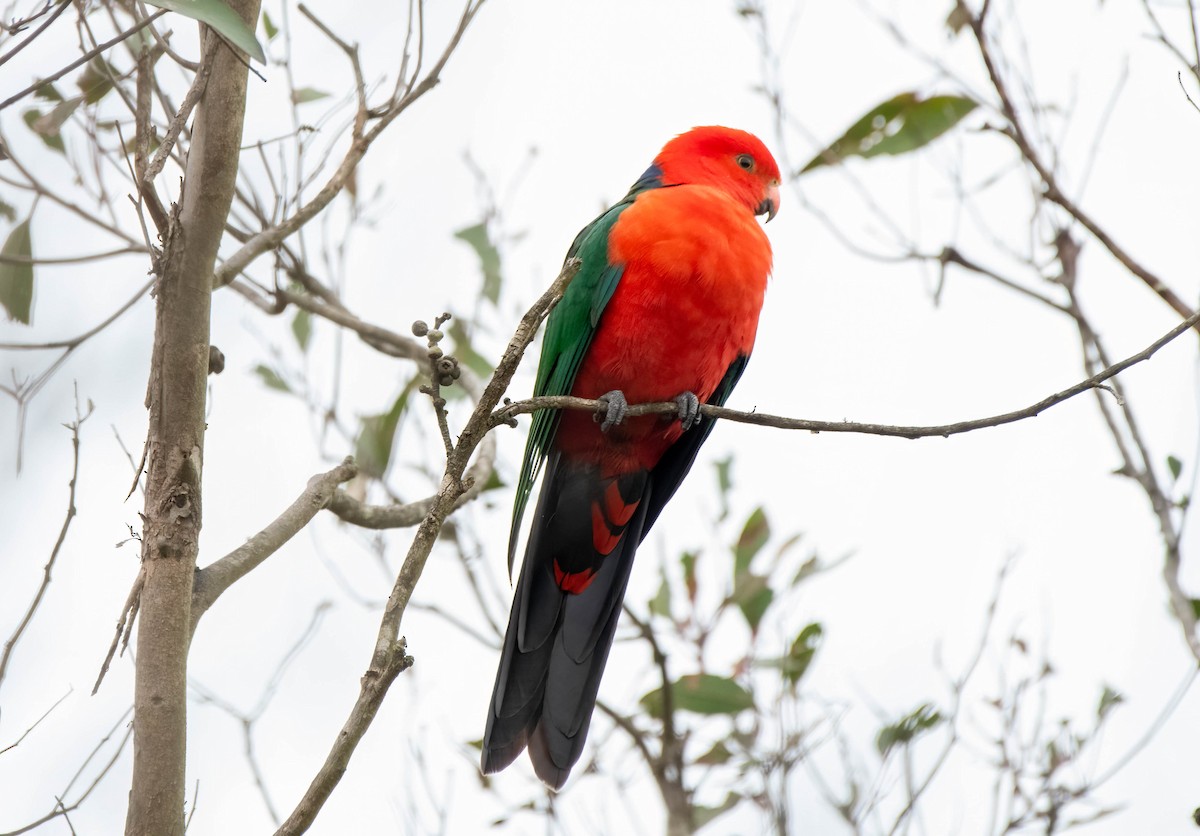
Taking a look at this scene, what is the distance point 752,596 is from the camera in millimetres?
4184

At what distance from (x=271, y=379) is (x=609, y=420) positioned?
67.8 inches

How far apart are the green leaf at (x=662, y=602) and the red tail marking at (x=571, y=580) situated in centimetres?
95

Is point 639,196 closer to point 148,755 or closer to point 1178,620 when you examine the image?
point 1178,620

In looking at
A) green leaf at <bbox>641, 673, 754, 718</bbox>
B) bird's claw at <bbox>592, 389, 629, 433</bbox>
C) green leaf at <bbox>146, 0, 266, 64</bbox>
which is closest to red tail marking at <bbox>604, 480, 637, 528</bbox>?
bird's claw at <bbox>592, 389, 629, 433</bbox>

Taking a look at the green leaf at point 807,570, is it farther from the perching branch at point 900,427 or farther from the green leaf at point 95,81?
the green leaf at point 95,81

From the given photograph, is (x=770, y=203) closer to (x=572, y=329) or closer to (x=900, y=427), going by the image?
(x=572, y=329)

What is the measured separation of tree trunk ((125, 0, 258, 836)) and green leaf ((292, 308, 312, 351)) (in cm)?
212

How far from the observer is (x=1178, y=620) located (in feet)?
10.1

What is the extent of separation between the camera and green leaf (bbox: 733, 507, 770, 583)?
4219mm

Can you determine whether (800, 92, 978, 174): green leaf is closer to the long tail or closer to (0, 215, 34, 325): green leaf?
the long tail

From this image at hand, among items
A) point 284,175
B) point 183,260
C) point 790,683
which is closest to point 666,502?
point 790,683

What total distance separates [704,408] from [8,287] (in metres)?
1.61

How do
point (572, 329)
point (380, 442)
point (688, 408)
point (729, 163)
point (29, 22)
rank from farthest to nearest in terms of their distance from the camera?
point (729, 163) → point (380, 442) → point (572, 329) → point (688, 408) → point (29, 22)

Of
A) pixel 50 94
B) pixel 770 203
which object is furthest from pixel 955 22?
pixel 50 94
